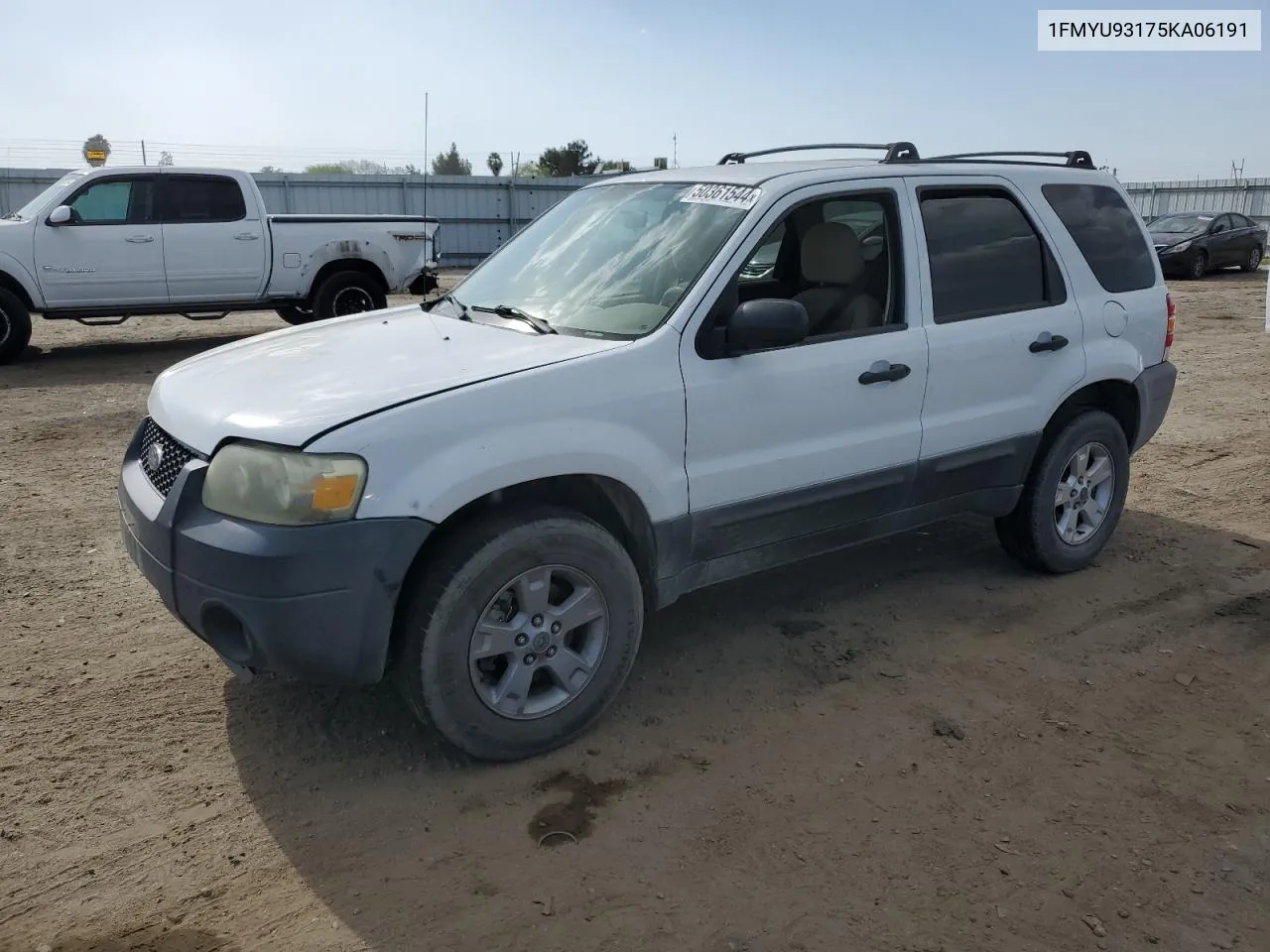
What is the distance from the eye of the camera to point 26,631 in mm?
4395

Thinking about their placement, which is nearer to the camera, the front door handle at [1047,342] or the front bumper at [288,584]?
the front bumper at [288,584]

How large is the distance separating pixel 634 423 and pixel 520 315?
0.79 metres

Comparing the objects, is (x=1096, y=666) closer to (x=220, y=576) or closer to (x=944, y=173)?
(x=944, y=173)

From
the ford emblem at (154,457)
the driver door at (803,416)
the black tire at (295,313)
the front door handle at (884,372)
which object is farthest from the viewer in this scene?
the black tire at (295,313)

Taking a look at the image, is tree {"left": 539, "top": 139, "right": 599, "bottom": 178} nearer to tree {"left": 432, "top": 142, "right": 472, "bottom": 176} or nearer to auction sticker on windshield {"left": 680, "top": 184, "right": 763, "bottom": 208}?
tree {"left": 432, "top": 142, "right": 472, "bottom": 176}

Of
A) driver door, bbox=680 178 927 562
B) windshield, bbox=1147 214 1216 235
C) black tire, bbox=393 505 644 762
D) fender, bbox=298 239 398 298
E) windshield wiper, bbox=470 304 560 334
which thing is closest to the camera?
black tire, bbox=393 505 644 762

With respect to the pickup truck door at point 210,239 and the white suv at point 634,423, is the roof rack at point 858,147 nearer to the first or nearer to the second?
the white suv at point 634,423

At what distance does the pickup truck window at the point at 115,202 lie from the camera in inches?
438

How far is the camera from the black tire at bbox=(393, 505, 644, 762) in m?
3.21

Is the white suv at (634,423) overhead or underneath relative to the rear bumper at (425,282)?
underneath

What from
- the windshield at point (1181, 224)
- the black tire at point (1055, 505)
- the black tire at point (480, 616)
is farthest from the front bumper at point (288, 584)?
the windshield at point (1181, 224)

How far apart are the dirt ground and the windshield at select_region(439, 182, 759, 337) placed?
142 cm

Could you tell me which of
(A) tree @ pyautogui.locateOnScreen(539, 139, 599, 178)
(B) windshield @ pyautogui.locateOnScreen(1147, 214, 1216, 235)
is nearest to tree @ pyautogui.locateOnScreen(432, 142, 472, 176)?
(A) tree @ pyautogui.locateOnScreen(539, 139, 599, 178)

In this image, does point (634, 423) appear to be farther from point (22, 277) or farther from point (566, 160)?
point (566, 160)
